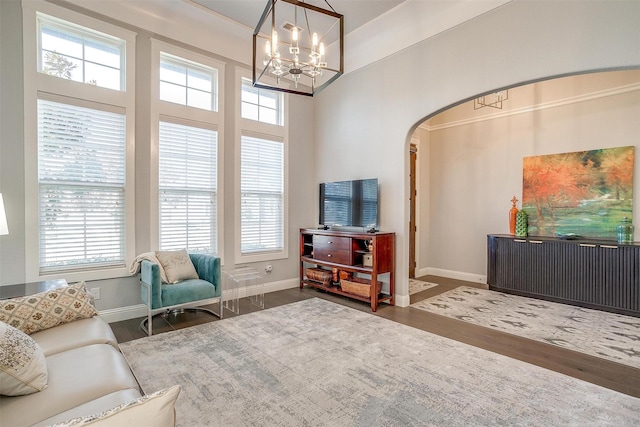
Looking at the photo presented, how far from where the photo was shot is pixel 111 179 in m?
3.59

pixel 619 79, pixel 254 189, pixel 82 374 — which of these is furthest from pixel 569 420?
pixel 619 79

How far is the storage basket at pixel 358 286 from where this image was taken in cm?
420

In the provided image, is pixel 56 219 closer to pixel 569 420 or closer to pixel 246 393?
pixel 246 393

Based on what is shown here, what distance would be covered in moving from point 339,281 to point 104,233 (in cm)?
316

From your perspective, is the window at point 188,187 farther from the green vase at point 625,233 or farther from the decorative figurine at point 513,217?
the green vase at point 625,233

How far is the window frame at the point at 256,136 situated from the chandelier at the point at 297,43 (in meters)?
0.38

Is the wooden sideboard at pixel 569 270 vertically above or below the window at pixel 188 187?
below

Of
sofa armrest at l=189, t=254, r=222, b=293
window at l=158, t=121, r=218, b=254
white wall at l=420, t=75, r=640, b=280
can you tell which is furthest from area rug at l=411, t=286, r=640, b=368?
window at l=158, t=121, r=218, b=254

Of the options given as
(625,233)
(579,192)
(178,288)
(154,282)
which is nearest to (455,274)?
Result: (579,192)

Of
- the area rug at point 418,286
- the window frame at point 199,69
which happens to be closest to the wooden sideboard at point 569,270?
the area rug at point 418,286

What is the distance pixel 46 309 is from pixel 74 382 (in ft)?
3.10

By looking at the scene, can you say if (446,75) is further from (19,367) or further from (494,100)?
(19,367)

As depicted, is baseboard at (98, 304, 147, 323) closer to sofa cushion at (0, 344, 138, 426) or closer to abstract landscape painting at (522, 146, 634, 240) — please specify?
sofa cushion at (0, 344, 138, 426)

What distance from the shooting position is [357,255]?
14.3ft
